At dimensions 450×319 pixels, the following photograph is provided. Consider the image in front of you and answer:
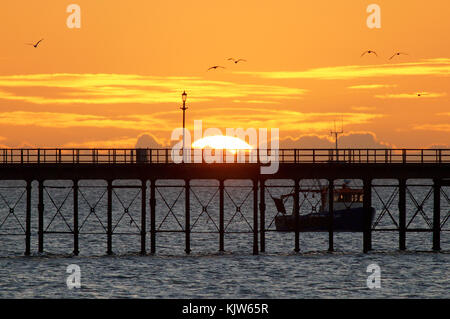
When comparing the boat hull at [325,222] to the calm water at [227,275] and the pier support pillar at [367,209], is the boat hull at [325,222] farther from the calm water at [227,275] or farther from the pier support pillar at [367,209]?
the pier support pillar at [367,209]

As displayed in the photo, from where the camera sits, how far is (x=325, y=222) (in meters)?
93.2

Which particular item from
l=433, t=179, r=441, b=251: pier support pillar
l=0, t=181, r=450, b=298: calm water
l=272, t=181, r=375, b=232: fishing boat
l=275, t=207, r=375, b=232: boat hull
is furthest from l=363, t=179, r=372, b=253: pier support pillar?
l=275, t=207, r=375, b=232: boat hull

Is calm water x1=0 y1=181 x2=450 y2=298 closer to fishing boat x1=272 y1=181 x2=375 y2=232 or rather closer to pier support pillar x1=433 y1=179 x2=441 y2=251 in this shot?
pier support pillar x1=433 y1=179 x2=441 y2=251

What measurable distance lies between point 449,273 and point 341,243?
87.9ft

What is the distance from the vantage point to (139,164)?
61688 millimetres

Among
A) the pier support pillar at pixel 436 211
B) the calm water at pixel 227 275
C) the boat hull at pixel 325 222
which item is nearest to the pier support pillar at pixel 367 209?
the calm water at pixel 227 275

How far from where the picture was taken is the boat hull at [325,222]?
91.1m

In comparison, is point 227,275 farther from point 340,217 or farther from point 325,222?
point 325,222

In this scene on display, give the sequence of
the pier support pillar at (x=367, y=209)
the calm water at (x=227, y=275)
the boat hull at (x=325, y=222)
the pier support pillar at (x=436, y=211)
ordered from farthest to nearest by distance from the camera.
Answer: the boat hull at (x=325, y=222) < the pier support pillar at (x=436, y=211) < the pier support pillar at (x=367, y=209) < the calm water at (x=227, y=275)

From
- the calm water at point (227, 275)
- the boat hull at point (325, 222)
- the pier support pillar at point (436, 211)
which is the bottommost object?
the calm water at point (227, 275)

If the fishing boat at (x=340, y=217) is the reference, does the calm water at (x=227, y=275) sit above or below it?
below

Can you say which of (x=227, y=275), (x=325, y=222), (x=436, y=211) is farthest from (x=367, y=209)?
(x=325, y=222)

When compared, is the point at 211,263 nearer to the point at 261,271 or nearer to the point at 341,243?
the point at 261,271
